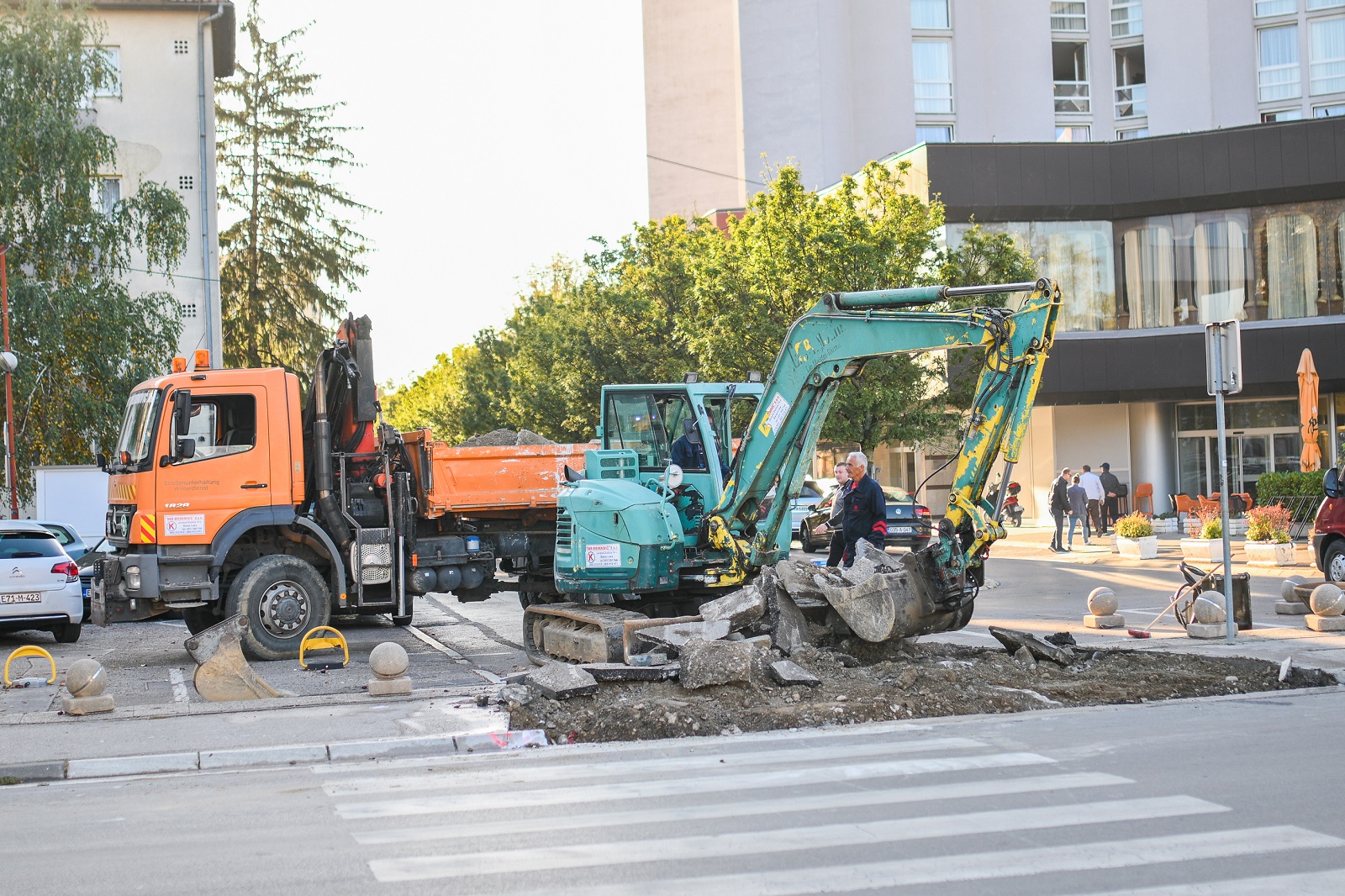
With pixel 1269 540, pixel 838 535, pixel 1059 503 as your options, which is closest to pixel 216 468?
pixel 838 535

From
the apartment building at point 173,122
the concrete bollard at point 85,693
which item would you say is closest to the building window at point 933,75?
the apartment building at point 173,122

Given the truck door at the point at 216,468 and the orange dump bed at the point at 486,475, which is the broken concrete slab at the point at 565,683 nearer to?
the orange dump bed at the point at 486,475

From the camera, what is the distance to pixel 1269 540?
22.4m

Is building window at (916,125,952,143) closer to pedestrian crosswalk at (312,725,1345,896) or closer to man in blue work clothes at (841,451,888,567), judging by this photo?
man in blue work clothes at (841,451,888,567)

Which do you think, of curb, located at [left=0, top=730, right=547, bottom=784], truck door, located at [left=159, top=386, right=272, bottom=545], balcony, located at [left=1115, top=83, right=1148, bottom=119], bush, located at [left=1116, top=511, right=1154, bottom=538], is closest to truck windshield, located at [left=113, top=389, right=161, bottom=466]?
truck door, located at [left=159, top=386, right=272, bottom=545]

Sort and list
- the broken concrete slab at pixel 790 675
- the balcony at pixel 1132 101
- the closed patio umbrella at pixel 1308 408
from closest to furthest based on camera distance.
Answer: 1. the broken concrete slab at pixel 790 675
2. the closed patio umbrella at pixel 1308 408
3. the balcony at pixel 1132 101

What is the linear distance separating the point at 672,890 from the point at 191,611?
467 inches

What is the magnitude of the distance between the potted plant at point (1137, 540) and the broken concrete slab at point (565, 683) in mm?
18217

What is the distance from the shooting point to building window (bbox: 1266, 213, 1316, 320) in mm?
36938

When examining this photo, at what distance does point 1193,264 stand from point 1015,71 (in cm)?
1440

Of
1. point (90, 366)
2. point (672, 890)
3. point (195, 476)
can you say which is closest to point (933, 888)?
point (672, 890)

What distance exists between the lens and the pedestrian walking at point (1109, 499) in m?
33.6

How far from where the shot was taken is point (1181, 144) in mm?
37438

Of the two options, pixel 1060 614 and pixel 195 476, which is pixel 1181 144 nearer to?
pixel 1060 614
